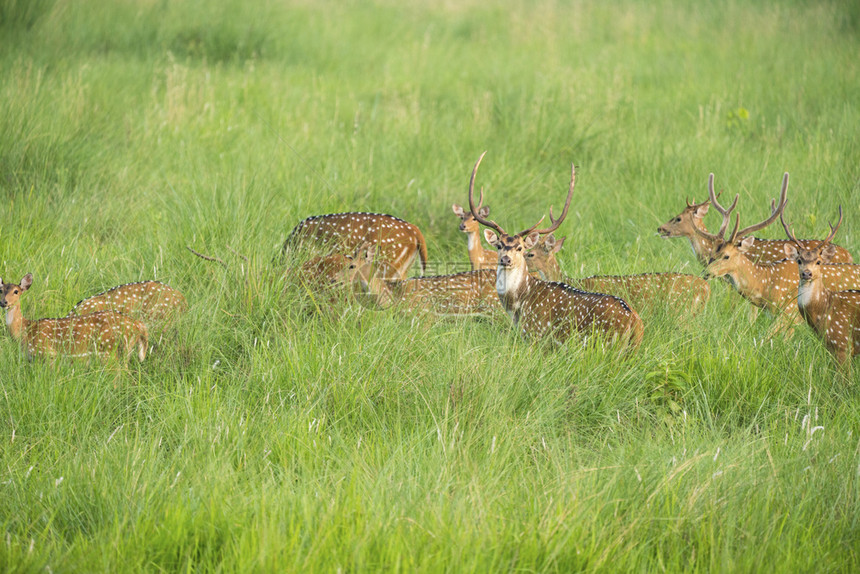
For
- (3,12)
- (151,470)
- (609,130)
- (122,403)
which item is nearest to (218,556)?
(151,470)

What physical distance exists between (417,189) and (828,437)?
155 inches

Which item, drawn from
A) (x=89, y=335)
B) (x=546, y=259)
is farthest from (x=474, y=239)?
(x=89, y=335)

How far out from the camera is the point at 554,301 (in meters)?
5.07

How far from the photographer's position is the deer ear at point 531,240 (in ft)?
18.0

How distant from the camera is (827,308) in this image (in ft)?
15.9

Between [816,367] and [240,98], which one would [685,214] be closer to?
[816,367]

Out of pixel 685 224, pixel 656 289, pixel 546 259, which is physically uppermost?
pixel 685 224

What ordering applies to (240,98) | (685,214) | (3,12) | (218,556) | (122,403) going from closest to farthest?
(218,556) → (122,403) → (685,214) → (240,98) → (3,12)

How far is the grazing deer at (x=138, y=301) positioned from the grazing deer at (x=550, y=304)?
1.79 m

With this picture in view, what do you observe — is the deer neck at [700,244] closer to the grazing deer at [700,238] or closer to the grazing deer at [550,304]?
the grazing deer at [700,238]

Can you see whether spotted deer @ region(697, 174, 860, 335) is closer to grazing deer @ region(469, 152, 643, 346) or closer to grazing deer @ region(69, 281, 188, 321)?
grazing deer @ region(469, 152, 643, 346)

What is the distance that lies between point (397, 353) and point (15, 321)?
2.01m

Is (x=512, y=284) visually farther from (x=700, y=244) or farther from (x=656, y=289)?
(x=700, y=244)

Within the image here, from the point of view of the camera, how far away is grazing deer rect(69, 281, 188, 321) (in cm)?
491
